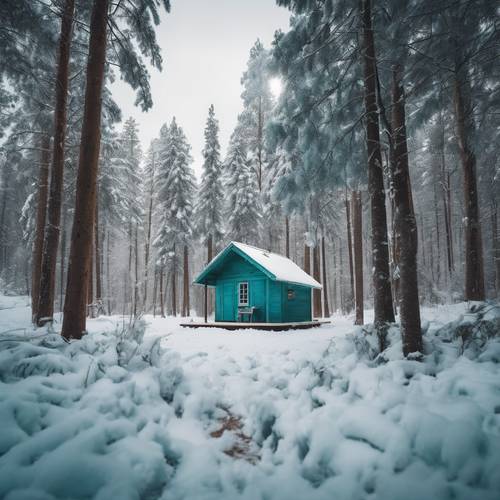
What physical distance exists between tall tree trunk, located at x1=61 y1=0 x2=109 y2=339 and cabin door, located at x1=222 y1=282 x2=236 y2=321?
9.86m

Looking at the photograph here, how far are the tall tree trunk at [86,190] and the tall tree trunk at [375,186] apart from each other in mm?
5514

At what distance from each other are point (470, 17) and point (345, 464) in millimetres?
8729

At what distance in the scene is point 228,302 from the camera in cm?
1519

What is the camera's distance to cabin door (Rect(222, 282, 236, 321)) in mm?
14985

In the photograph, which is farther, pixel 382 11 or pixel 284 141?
pixel 284 141

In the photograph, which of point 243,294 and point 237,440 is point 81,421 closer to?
point 237,440

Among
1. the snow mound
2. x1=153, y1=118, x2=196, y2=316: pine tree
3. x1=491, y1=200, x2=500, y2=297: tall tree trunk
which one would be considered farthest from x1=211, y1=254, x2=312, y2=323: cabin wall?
x1=491, y1=200, x2=500, y2=297: tall tree trunk

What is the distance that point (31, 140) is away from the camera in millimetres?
13258

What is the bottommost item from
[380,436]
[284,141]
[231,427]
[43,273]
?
[231,427]

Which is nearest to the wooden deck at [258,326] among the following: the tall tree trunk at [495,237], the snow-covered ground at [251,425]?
the snow-covered ground at [251,425]

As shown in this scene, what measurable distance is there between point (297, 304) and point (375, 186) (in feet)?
33.4

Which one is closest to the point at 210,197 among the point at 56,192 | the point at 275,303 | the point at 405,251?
the point at 275,303

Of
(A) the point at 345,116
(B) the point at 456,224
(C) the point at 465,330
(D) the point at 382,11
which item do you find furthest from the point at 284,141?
A: (B) the point at 456,224

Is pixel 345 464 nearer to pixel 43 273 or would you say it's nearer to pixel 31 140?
pixel 43 273
